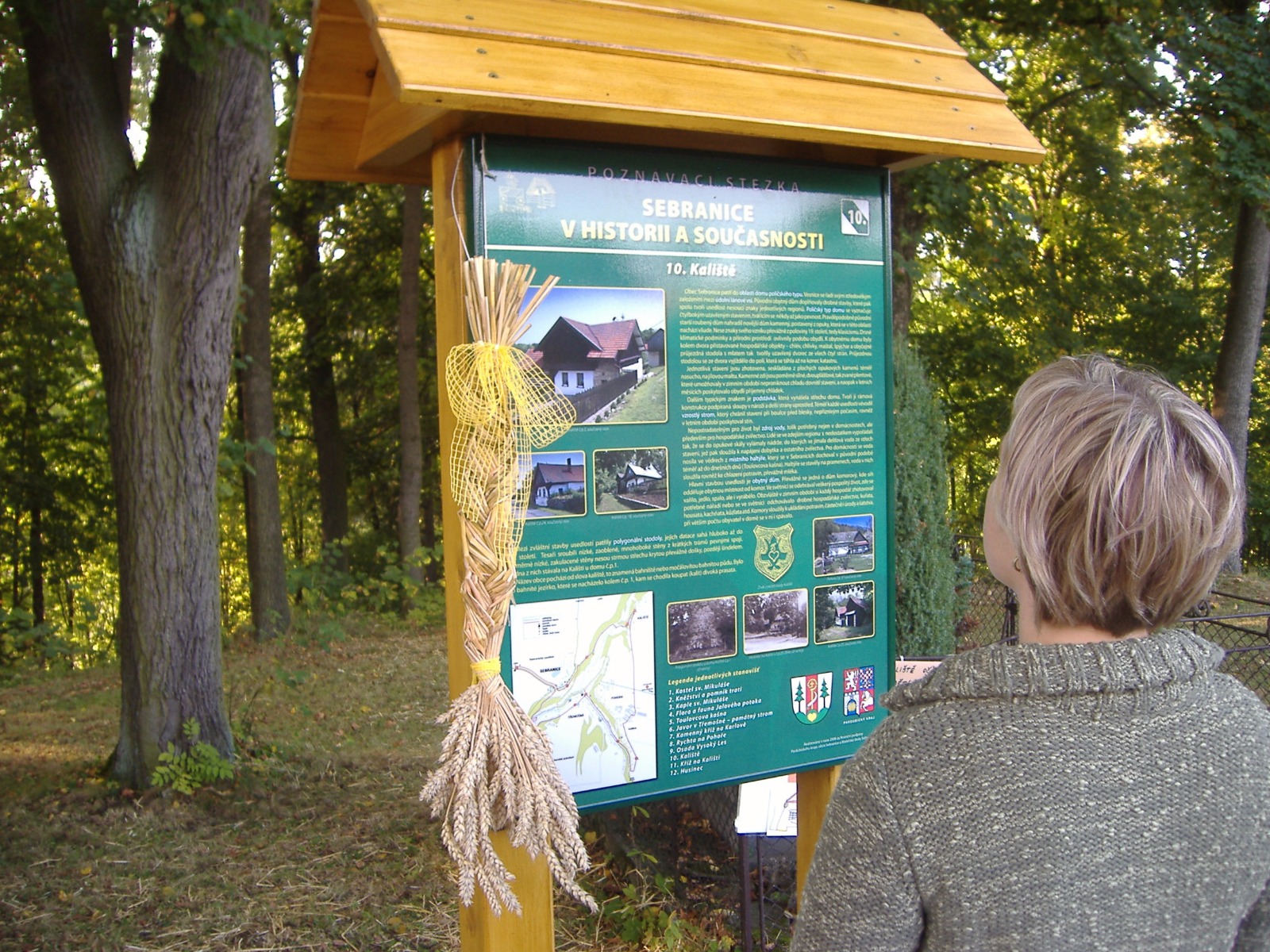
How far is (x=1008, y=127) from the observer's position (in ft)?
9.33

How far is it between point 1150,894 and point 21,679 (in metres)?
10.8

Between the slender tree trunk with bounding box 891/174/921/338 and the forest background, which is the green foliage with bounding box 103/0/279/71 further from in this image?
the slender tree trunk with bounding box 891/174/921/338

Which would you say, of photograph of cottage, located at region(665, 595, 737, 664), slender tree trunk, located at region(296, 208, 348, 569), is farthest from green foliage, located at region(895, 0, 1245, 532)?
slender tree trunk, located at region(296, 208, 348, 569)

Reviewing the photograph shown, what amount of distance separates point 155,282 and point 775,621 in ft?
12.5

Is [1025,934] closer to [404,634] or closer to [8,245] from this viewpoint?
[404,634]

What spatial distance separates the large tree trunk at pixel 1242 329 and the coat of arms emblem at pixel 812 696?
1236cm

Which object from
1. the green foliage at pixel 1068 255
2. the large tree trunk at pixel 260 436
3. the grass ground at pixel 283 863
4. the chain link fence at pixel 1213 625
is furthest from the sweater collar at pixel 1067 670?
the large tree trunk at pixel 260 436

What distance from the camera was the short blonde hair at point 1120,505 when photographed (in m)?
1.33

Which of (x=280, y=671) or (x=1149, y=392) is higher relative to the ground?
(x=1149, y=392)

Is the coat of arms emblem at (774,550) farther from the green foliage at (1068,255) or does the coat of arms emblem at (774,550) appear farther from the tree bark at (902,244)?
the green foliage at (1068,255)

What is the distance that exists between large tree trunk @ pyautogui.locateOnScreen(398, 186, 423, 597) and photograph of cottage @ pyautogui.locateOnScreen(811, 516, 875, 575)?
9938 millimetres

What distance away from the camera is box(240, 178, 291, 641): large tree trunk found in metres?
11.2

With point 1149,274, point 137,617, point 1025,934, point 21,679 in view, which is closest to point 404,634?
point 21,679

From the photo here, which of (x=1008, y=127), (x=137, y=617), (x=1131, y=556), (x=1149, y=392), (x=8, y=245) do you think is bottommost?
(x=137, y=617)
